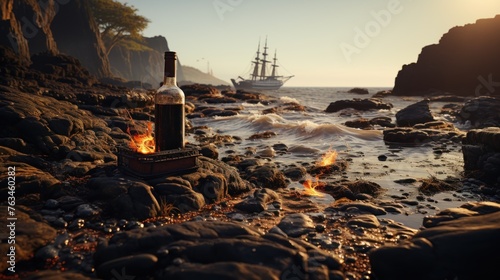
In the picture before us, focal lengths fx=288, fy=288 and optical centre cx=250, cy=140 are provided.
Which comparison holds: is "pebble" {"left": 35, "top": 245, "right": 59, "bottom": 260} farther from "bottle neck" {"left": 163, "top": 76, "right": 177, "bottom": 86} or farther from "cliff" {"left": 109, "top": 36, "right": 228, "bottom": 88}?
"cliff" {"left": 109, "top": 36, "right": 228, "bottom": 88}

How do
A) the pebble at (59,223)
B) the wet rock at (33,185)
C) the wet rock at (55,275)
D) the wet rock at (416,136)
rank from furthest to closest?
the wet rock at (416,136)
the wet rock at (33,185)
the pebble at (59,223)
the wet rock at (55,275)

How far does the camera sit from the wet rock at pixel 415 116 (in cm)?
1802

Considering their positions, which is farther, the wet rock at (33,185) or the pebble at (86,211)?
the wet rock at (33,185)

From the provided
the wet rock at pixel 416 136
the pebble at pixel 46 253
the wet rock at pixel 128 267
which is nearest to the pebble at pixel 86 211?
the pebble at pixel 46 253

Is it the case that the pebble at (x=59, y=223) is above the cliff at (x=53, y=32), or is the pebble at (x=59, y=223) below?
below

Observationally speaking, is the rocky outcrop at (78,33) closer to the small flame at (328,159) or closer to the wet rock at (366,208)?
the small flame at (328,159)

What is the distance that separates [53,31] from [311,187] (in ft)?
243

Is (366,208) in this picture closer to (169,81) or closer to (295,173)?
(295,173)

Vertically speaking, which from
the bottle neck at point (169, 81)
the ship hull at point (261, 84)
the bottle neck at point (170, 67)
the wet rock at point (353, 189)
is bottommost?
the wet rock at point (353, 189)

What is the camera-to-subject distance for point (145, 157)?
4.30 m

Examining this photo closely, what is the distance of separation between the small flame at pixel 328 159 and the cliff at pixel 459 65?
7528 centimetres

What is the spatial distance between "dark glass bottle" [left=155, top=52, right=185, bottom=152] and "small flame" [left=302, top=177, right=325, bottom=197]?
116 inches

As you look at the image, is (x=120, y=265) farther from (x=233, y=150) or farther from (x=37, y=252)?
(x=233, y=150)

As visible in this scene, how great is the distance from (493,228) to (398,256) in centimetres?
100
